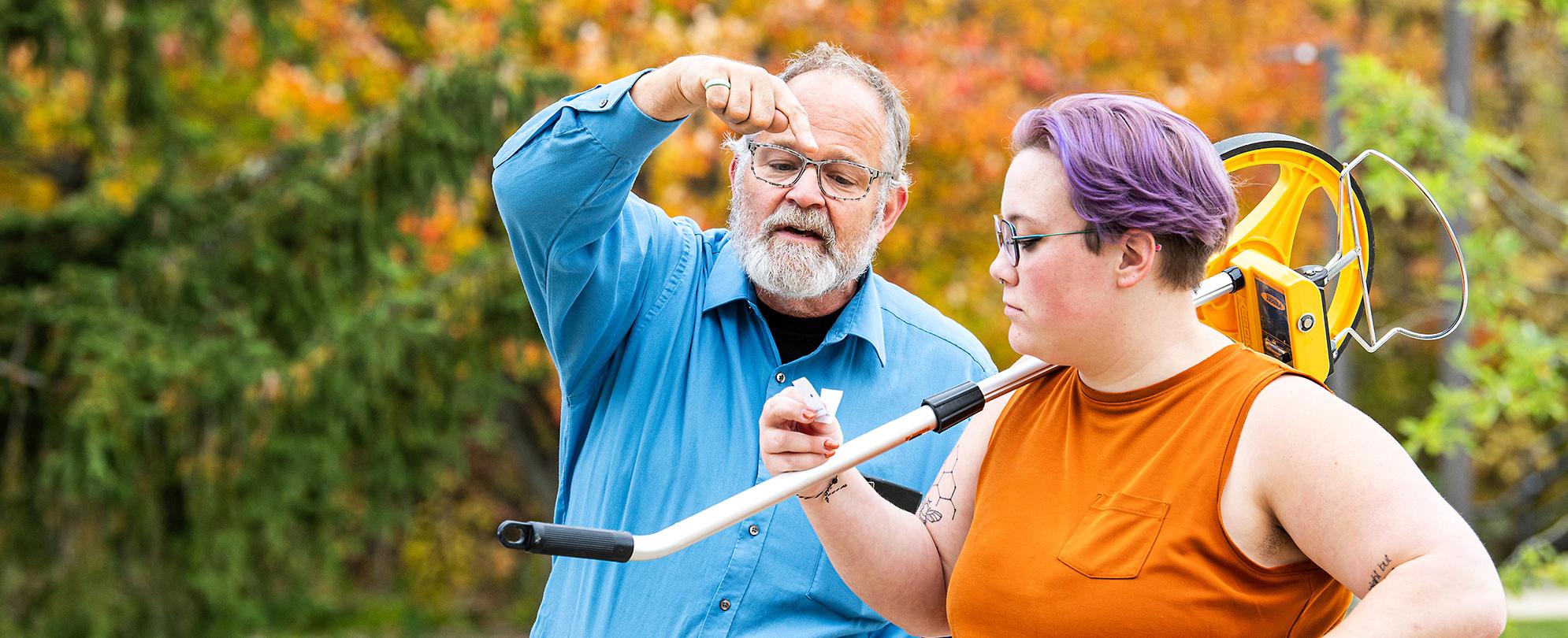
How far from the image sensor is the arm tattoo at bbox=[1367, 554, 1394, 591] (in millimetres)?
1667

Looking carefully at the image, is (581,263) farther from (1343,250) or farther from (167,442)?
(167,442)

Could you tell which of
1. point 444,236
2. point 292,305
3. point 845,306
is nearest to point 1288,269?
point 845,306

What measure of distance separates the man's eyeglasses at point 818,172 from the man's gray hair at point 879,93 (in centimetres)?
5

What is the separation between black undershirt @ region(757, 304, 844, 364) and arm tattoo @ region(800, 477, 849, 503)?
32.9 inches

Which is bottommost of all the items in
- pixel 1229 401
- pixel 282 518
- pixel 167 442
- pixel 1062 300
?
pixel 282 518

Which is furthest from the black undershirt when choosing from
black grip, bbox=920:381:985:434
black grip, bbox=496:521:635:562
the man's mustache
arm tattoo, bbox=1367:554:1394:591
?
arm tattoo, bbox=1367:554:1394:591

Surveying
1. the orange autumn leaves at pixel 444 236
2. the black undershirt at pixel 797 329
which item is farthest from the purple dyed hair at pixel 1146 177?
the orange autumn leaves at pixel 444 236

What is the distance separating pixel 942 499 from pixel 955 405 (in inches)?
10.8

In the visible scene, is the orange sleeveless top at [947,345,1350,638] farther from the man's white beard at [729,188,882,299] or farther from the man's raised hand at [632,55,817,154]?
the man's white beard at [729,188,882,299]

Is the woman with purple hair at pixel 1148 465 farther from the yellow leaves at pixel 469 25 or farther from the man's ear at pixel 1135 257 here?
the yellow leaves at pixel 469 25

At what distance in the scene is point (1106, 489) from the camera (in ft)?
6.37

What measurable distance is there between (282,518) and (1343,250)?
570 centimetres

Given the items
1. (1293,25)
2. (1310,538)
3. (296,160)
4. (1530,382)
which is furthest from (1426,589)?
(1293,25)

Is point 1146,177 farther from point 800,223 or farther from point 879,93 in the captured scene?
point 879,93
